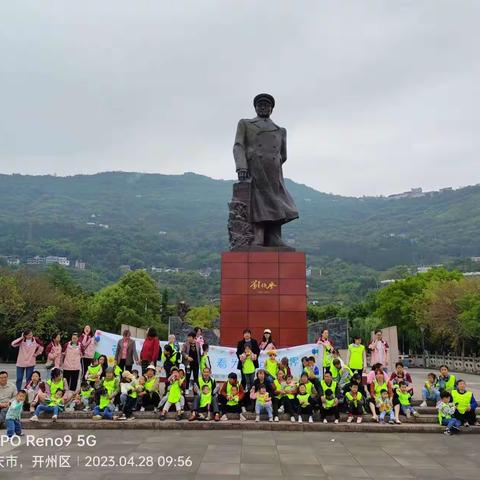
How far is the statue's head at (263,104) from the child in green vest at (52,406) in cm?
911

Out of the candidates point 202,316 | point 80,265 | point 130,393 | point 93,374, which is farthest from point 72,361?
point 80,265

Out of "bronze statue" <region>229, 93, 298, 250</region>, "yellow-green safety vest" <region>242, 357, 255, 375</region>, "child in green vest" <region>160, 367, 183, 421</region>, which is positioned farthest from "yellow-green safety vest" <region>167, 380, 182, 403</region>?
"bronze statue" <region>229, 93, 298, 250</region>

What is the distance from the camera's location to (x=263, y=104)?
14.4 m

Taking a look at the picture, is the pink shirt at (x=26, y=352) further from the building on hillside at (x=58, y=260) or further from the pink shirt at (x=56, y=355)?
the building on hillside at (x=58, y=260)

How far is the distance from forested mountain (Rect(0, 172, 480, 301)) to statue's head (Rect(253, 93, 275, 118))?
67.7 meters

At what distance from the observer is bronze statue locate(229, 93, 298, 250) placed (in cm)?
1383

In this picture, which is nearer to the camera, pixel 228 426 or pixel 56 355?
pixel 228 426

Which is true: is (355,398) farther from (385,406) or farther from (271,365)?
(271,365)

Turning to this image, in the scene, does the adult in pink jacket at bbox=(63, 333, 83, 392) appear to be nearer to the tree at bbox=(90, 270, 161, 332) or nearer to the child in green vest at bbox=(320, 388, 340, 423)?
the child in green vest at bbox=(320, 388, 340, 423)

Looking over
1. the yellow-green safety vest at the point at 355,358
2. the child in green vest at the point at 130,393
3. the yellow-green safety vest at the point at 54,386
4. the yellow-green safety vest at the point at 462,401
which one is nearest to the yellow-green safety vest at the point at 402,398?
the yellow-green safety vest at the point at 462,401

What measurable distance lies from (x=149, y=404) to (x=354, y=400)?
11.6 ft

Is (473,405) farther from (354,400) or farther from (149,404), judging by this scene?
(149,404)

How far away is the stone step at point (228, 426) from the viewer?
27.0 feet

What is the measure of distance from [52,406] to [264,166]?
8.24 metres
